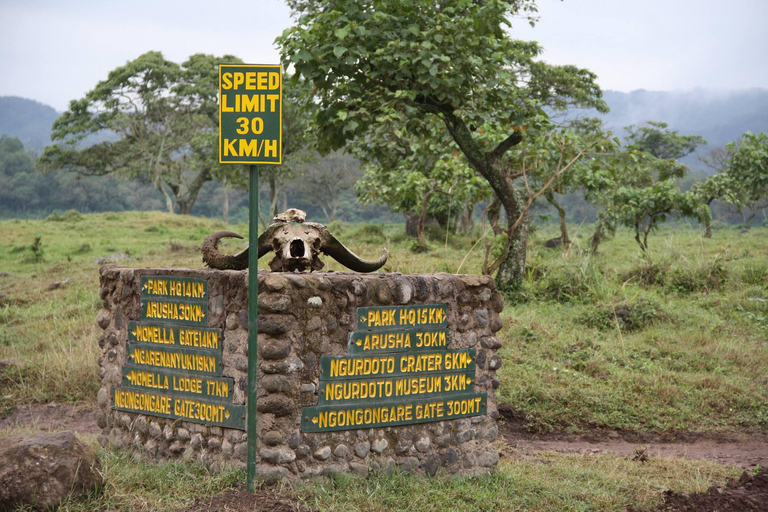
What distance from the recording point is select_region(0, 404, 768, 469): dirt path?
6.11 meters

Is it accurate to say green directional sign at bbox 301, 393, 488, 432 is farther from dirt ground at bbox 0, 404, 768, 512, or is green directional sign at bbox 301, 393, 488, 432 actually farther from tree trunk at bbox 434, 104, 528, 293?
A: tree trunk at bbox 434, 104, 528, 293

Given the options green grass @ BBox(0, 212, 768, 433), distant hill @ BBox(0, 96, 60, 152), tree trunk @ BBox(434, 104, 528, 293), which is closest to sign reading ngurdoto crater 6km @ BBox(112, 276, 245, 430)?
green grass @ BBox(0, 212, 768, 433)

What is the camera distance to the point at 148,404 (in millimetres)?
4863

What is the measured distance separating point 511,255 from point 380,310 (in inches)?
237

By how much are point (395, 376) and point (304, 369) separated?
2.04 ft

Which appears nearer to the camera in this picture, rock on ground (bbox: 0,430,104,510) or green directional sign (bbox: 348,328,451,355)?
rock on ground (bbox: 0,430,104,510)

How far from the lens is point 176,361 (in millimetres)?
4719

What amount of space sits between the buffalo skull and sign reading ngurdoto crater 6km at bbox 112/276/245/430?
583 millimetres

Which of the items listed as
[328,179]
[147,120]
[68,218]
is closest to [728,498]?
[68,218]

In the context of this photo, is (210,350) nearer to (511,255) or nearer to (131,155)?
(511,255)

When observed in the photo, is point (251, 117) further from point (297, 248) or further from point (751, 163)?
point (751, 163)

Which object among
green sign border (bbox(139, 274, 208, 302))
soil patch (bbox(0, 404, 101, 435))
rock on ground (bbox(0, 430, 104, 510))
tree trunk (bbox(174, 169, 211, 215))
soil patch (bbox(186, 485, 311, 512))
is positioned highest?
tree trunk (bbox(174, 169, 211, 215))

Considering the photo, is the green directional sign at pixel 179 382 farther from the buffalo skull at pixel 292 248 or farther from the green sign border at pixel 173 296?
the buffalo skull at pixel 292 248

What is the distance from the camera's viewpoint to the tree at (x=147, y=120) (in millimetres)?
29594
